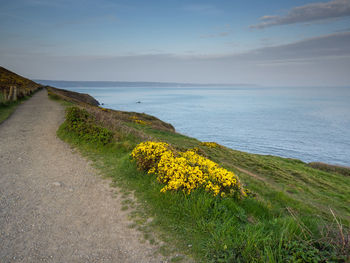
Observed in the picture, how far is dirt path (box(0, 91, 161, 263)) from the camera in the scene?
407 centimetres

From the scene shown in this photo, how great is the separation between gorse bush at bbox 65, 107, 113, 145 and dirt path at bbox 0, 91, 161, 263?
1.61m

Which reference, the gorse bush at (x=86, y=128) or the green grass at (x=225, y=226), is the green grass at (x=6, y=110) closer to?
the gorse bush at (x=86, y=128)

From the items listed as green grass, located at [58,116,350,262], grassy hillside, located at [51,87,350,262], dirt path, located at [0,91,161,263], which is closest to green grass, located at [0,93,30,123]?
dirt path, located at [0,91,161,263]

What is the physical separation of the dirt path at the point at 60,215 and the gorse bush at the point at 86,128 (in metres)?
1.61

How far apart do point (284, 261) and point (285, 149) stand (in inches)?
1579

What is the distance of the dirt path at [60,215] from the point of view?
4.07 meters

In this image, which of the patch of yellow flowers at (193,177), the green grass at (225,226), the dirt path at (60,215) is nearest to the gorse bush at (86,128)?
the dirt path at (60,215)

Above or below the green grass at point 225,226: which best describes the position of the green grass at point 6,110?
above

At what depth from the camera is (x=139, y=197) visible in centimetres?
620

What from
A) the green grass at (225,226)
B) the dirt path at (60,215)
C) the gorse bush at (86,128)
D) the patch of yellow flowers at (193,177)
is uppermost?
the gorse bush at (86,128)

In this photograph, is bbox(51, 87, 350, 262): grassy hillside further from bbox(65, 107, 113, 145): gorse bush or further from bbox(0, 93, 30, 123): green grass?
bbox(0, 93, 30, 123): green grass

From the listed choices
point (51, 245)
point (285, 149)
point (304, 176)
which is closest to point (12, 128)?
point (51, 245)

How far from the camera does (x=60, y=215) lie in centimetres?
530

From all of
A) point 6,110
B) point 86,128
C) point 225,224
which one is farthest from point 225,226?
point 6,110
